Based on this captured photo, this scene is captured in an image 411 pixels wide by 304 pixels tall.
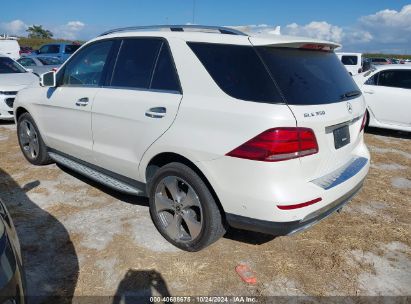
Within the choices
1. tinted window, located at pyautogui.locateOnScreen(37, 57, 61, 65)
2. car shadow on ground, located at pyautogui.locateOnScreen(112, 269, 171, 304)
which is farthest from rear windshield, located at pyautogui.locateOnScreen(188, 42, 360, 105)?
tinted window, located at pyautogui.locateOnScreen(37, 57, 61, 65)

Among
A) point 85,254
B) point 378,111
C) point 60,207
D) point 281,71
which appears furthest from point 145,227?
point 378,111

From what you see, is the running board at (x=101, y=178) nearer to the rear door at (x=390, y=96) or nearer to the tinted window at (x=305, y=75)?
the tinted window at (x=305, y=75)

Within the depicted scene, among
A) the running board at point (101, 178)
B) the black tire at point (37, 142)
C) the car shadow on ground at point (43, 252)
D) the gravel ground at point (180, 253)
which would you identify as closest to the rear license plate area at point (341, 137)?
the gravel ground at point (180, 253)

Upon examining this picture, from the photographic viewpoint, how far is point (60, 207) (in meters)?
4.23

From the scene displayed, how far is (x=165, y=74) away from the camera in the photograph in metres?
3.33

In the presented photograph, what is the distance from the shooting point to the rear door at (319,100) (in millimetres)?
2732

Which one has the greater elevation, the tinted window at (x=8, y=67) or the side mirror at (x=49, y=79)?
the tinted window at (x=8, y=67)

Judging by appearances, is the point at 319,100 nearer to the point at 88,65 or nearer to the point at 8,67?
the point at 88,65

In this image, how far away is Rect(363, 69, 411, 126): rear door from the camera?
796 centimetres

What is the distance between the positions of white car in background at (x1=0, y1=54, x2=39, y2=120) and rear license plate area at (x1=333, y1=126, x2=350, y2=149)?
24.3 ft

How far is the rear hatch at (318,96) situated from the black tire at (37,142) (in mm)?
3546

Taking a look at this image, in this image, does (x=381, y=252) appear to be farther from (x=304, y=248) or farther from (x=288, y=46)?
(x=288, y=46)

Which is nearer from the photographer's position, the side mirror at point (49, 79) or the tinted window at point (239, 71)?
the tinted window at point (239, 71)

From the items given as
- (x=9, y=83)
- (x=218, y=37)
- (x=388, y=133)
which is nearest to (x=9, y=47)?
(x=9, y=83)
